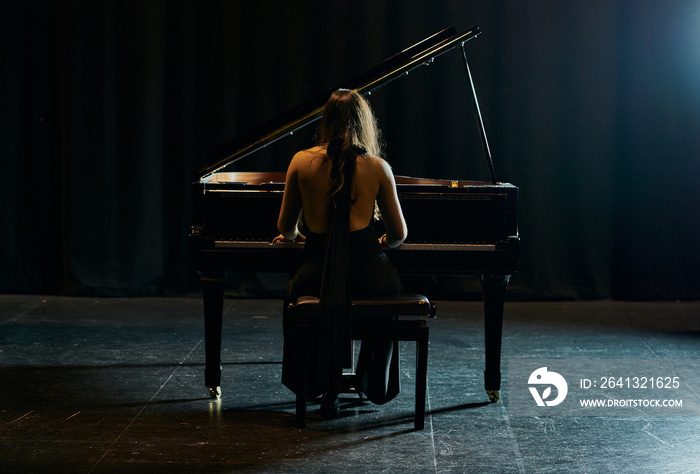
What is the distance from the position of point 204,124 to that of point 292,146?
0.65 meters

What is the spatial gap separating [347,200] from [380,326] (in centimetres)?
49

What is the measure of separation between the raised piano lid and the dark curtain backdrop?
2602mm

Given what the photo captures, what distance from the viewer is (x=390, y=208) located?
344 cm

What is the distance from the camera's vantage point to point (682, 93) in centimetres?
644

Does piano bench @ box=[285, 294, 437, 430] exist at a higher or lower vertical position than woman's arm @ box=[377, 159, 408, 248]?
lower

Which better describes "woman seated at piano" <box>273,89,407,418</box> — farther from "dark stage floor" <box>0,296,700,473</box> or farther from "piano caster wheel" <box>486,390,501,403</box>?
"piano caster wheel" <box>486,390,501,403</box>

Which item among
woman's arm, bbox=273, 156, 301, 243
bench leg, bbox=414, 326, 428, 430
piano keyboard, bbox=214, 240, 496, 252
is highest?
woman's arm, bbox=273, 156, 301, 243

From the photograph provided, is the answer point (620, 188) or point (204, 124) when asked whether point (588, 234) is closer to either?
point (620, 188)

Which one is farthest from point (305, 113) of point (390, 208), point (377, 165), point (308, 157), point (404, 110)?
point (404, 110)

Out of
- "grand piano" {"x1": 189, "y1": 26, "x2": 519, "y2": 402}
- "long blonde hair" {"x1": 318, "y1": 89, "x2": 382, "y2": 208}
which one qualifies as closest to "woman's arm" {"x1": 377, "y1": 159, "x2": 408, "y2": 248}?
"long blonde hair" {"x1": 318, "y1": 89, "x2": 382, "y2": 208}

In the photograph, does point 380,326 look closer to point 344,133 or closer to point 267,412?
point 267,412

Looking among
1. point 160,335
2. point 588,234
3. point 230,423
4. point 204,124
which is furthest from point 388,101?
point 230,423

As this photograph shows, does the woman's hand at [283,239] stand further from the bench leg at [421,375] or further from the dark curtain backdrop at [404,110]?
the dark curtain backdrop at [404,110]

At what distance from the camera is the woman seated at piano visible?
3.39 meters
